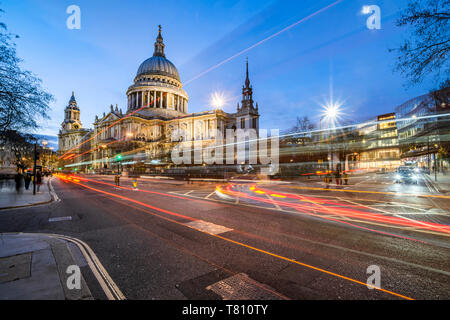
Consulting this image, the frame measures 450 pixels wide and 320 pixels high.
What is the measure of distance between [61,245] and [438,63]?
16266 mm

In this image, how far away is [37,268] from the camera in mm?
3658

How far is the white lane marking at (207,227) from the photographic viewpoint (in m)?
6.12

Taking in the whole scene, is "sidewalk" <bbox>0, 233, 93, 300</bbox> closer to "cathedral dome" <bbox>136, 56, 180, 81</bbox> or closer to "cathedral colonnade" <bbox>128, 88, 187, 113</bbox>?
"cathedral colonnade" <bbox>128, 88, 187, 113</bbox>

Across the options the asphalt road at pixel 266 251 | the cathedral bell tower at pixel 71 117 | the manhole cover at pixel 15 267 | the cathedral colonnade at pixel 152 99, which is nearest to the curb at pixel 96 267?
the asphalt road at pixel 266 251

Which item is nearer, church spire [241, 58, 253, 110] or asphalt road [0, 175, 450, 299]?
asphalt road [0, 175, 450, 299]

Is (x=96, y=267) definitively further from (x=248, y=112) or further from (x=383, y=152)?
(x=383, y=152)

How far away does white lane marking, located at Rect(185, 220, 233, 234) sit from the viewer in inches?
241

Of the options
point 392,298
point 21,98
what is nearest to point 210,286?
point 392,298

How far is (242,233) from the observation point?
5.91m

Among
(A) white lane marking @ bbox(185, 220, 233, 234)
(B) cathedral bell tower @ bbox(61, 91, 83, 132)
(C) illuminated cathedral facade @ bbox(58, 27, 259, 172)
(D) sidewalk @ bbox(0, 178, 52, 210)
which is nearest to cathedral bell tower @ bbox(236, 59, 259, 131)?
(C) illuminated cathedral facade @ bbox(58, 27, 259, 172)

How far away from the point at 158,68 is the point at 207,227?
99.7 metres

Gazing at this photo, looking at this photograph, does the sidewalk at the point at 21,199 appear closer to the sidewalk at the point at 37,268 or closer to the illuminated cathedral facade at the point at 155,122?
the sidewalk at the point at 37,268

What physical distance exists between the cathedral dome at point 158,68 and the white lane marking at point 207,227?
3780 inches

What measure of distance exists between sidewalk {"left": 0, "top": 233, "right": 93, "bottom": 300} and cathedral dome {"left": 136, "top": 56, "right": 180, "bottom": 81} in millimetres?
96666
